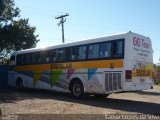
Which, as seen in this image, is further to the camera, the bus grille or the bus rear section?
the bus grille

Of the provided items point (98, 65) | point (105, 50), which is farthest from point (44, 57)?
point (105, 50)

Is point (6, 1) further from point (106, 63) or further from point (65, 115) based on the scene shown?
point (65, 115)

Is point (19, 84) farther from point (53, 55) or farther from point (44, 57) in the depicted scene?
point (53, 55)

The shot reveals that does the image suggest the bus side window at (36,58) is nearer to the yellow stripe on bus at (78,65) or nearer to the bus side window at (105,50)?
the yellow stripe on bus at (78,65)

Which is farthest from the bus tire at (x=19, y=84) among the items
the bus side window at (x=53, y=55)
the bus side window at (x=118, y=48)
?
the bus side window at (x=118, y=48)

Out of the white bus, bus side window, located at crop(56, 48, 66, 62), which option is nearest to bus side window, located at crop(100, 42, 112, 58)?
the white bus

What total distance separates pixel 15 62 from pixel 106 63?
414 inches

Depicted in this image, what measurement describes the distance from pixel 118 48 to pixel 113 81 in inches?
62.2

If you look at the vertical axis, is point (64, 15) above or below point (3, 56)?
above

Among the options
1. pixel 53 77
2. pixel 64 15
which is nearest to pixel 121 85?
pixel 53 77

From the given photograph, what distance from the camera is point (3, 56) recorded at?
37562mm

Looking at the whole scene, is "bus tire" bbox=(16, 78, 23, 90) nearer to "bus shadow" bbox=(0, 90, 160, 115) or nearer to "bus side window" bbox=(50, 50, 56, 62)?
"bus side window" bbox=(50, 50, 56, 62)

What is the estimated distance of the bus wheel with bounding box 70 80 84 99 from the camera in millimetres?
17750

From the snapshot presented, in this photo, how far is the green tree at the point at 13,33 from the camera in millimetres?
33875
